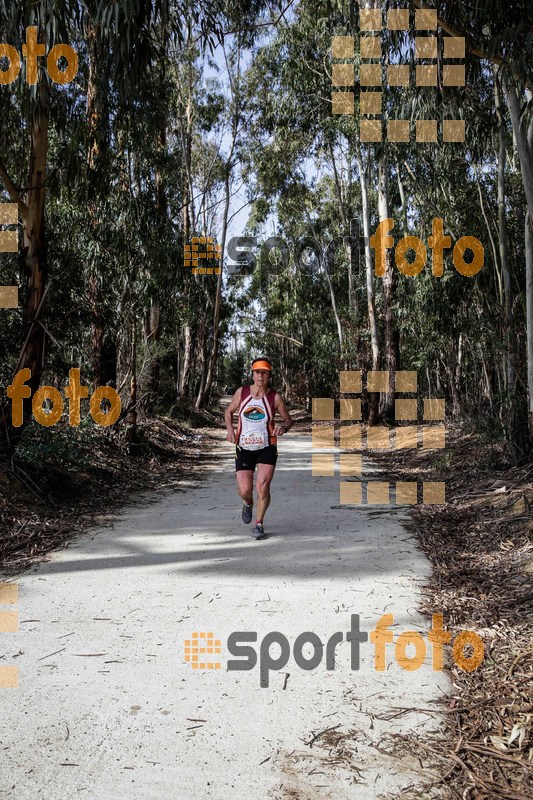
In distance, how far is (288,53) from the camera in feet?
59.5

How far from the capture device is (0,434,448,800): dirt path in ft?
8.13

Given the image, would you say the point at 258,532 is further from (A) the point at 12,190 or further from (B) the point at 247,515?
(A) the point at 12,190

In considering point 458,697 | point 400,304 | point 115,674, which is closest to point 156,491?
point 115,674

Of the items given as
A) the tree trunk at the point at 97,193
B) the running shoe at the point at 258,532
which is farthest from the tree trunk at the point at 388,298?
the running shoe at the point at 258,532

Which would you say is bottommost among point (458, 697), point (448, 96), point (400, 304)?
point (458, 697)

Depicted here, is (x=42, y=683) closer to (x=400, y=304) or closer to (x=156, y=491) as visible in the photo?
(x=156, y=491)

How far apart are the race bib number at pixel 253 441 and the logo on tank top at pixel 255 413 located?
0.14 m

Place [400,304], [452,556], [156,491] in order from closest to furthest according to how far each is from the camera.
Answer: [452,556], [156,491], [400,304]

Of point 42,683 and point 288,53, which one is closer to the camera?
point 42,683

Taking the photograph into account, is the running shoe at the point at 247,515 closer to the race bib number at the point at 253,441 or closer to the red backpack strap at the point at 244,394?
the race bib number at the point at 253,441

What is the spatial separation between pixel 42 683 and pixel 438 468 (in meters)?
8.01

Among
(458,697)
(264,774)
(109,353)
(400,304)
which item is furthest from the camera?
(400,304)

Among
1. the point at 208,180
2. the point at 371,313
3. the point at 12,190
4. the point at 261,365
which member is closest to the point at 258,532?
the point at 261,365

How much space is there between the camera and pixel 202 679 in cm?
325
